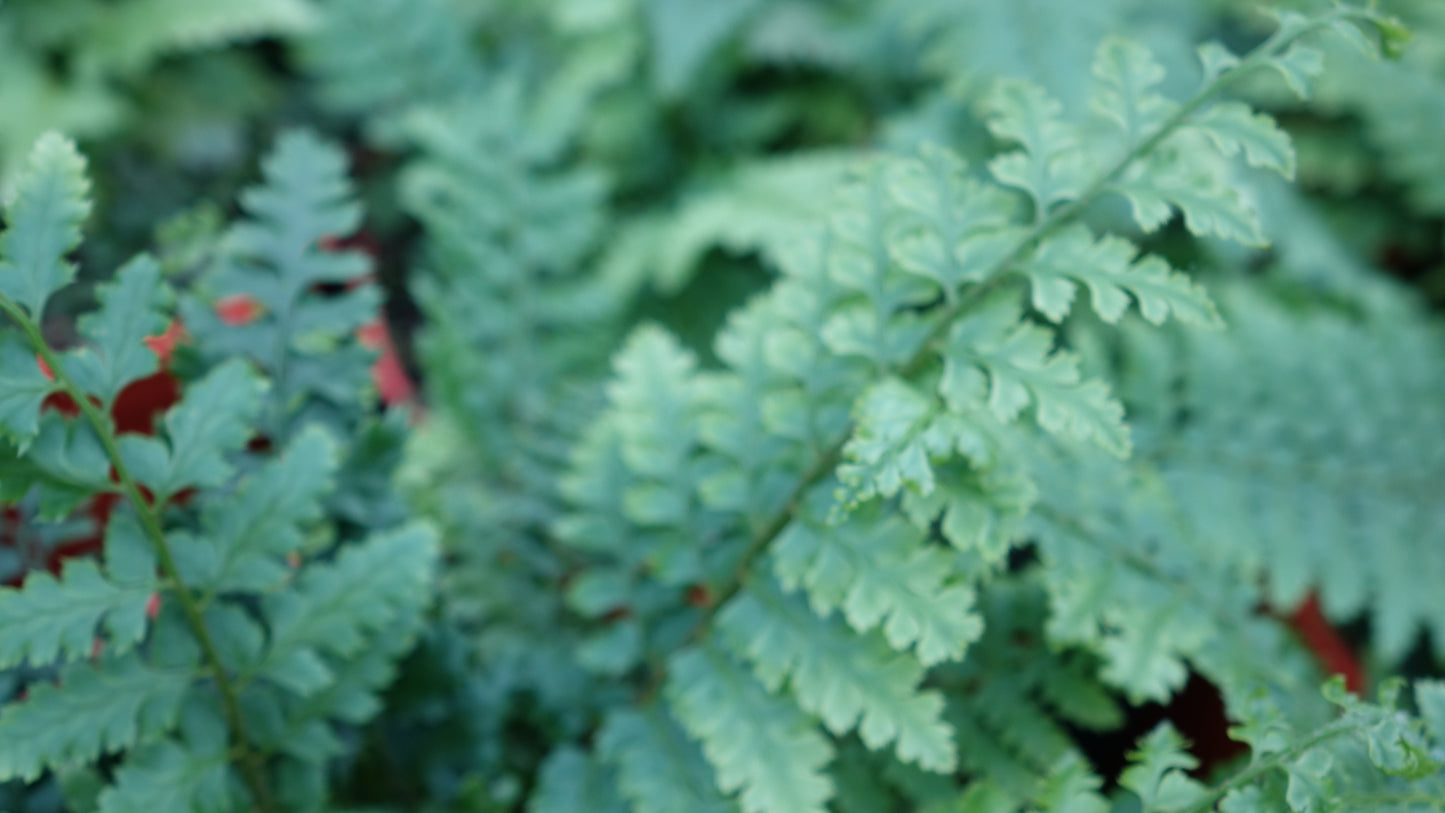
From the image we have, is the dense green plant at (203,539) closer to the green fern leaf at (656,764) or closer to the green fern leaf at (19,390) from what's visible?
the green fern leaf at (19,390)

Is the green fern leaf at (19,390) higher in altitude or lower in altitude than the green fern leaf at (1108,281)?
higher

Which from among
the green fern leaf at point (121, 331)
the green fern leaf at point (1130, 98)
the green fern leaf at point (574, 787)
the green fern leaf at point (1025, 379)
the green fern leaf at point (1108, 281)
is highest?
the green fern leaf at point (121, 331)

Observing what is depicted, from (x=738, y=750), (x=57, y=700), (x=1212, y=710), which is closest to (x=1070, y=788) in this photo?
(x=738, y=750)

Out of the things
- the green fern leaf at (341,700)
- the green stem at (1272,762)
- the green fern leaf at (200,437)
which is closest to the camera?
the green stem at (1272,762)

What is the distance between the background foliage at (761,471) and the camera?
2.40 feet

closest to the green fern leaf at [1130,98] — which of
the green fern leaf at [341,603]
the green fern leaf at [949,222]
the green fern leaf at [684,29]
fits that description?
the green fern leaf at [949,222]

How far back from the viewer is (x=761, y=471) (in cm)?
93

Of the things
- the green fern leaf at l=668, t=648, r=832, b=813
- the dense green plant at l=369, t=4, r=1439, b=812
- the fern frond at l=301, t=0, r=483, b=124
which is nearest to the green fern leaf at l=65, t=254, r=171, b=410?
the dense green plant at l=369, t=4, r=1439, b=812

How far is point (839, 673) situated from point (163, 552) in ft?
1.83

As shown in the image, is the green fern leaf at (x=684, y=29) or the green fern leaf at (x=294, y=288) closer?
the green fern leaf at (x=294, y=288)

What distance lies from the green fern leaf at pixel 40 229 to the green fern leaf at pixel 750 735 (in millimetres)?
593

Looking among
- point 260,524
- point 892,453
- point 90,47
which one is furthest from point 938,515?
point 90,47

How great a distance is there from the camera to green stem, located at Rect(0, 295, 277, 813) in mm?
686

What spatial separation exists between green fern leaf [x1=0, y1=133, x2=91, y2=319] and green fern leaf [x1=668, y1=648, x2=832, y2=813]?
1.95 ft
